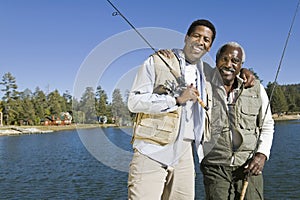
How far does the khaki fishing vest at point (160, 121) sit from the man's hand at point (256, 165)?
0.93 metres

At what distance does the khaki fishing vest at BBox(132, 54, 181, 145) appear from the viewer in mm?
2562

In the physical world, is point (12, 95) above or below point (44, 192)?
above

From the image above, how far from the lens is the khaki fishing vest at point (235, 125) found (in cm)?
314

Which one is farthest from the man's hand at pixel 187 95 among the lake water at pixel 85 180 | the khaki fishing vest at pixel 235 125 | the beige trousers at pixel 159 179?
the lake water at pixel 85 180

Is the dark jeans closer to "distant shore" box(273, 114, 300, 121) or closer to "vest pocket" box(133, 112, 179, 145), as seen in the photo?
"vest pocket" box(133, 112, 179, 145)

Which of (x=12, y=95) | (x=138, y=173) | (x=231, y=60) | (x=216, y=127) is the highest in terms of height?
(x=12, y=95)

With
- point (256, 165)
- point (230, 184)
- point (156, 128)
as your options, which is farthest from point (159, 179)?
point (256, 165)

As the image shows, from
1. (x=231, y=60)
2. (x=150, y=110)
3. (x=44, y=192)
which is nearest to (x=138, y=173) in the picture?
(x=150, y=110)

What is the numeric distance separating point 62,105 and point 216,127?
7500 centimetres

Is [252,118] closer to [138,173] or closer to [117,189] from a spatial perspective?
[138,173]

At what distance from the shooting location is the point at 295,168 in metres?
17.9

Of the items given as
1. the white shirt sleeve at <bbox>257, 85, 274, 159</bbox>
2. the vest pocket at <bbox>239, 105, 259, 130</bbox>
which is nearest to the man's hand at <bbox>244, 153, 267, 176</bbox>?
the white shirt sleeve at <bbox>257, 85, 274, 159</bbox>

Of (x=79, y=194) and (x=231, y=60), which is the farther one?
(x=79, y=194)

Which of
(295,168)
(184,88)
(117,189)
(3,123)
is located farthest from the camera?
(3,123)
